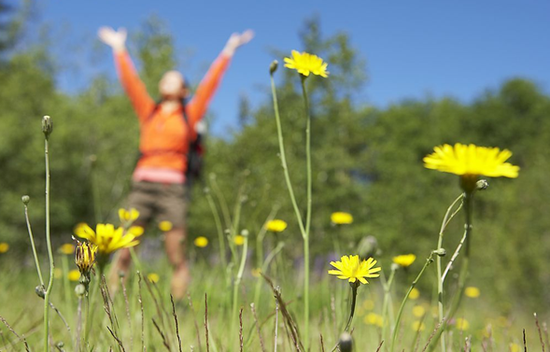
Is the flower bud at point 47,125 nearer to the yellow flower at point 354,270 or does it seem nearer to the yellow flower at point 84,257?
the yellow flower at point 84,257

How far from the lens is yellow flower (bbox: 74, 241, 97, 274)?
77 centimetres

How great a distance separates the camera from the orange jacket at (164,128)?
3.70 m

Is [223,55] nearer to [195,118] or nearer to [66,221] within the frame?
[195,118]

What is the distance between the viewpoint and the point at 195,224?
1242 cm

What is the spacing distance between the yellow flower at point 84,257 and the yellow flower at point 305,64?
547 mm

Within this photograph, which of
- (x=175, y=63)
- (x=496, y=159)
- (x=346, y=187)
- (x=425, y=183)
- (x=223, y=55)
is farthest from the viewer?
(x=425, y=183)

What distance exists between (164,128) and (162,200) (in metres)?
0.57

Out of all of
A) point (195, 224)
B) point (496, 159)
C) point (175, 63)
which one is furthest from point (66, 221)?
point (496, 159)

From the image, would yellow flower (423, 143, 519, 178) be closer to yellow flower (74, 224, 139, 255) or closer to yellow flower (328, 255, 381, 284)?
yellow flower (328, 255, 381, 284)

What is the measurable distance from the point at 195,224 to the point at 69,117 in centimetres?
482

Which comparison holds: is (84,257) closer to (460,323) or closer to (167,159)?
(460,323)

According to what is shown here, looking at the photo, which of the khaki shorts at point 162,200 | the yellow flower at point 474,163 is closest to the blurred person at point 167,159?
the khaki shorts at point 162,200

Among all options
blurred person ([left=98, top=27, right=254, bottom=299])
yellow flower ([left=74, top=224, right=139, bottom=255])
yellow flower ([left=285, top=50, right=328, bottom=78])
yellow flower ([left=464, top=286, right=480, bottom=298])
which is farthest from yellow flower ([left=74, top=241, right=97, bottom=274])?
blurred person ([left=98, top=27, right=254, bottom=299])

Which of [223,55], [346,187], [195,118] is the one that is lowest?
[195,118]
